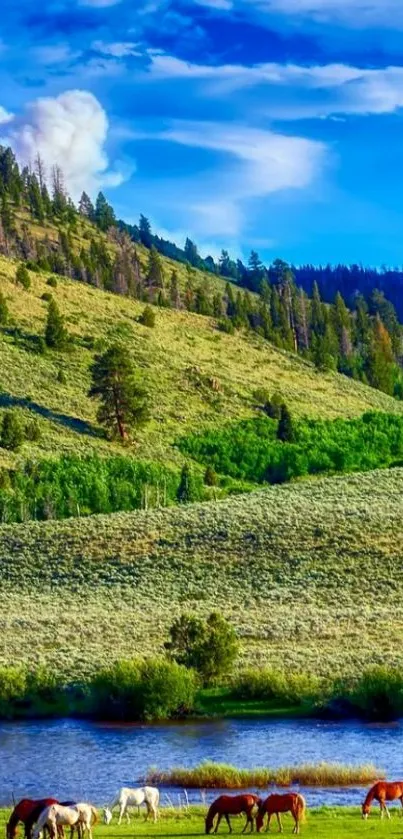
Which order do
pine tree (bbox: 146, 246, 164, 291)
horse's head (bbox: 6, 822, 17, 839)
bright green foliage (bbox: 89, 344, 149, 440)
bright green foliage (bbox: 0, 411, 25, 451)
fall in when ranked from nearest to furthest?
horse's head (bbox: 6, 822, 17, 839) → bright green foliage (bbox: 0, 411, 25, 451) → bright green foliage (bbox: 89, 344, 149, 440) → pine tree (bbox: 146, 246, 164, 291)

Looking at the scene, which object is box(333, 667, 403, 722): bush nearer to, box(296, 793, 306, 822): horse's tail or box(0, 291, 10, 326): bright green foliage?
box(296, 793, 306, 822): horse's tail

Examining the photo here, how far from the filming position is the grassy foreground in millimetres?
21891

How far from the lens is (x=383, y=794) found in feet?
79.9

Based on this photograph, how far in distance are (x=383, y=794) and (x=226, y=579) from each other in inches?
1543

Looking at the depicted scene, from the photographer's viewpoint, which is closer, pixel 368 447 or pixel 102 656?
pixel 102 656

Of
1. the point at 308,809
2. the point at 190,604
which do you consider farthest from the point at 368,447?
the point at 308,809

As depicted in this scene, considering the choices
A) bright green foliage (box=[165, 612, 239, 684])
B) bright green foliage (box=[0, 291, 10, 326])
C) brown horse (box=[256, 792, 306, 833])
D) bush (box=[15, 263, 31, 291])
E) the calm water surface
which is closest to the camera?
brown horse (box=[256, 792, 306, 833])

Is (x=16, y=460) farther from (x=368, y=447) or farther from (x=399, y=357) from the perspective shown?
(x=399, y=357)

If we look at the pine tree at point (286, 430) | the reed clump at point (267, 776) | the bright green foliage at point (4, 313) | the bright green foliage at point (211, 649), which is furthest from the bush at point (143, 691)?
the bright green foliage at point (4, 313)

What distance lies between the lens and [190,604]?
2275 inches

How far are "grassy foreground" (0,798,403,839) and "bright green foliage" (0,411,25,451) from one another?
66.6m

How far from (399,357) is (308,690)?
132 metres

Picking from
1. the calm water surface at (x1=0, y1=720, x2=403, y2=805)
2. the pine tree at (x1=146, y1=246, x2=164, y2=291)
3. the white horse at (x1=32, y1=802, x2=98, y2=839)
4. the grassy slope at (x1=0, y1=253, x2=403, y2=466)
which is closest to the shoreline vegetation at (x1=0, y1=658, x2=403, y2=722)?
the calm water surface at (x1=0, y1=720, x2=403, y2=805)

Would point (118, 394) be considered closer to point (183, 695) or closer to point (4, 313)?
point (4, 313)
